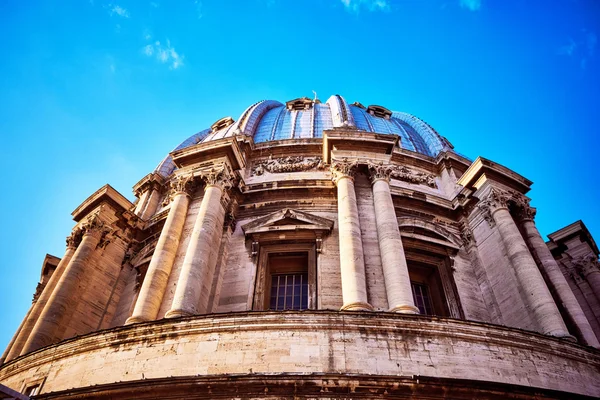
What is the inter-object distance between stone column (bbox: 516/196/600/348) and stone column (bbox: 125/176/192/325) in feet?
43.9

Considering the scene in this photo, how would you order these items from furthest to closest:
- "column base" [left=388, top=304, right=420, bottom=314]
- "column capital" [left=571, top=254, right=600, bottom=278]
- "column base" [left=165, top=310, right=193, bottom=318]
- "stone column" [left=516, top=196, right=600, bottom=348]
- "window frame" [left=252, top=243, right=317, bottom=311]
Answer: "column capital" [left=571, top=254, right=600, bottom=278] → "window frame" [left=252, top=243, right=317, bottom=311] → "stone column" [left=516, top=196, right=600, bottom=348] → "column base" [left=388, top=304, right=420, bottom=314] → "column base" [left=165, top=310, right=193, bottom=318]

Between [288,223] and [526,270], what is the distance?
8704 millimetres

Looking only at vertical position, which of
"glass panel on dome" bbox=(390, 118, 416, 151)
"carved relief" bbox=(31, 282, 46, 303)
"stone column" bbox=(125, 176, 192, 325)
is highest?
"glass panel on dome" bbox=(390, 118, 416, 151)

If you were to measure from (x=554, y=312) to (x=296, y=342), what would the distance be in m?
8.60

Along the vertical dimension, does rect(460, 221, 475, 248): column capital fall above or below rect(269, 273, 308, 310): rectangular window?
above

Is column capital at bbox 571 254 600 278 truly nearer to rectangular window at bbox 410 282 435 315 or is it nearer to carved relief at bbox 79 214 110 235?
rectangular window at bbox 410 282 435 315

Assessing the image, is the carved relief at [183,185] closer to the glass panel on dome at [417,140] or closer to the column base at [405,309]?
the column base at [405,309]

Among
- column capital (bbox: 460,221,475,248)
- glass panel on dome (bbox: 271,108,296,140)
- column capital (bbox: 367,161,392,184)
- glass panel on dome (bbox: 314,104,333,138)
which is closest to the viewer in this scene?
column capital (bbox: 367,161,392,184)

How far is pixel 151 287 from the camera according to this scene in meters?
14.0

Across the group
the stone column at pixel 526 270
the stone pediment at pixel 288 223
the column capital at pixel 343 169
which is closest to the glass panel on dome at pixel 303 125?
the column capital at pixel 343 169

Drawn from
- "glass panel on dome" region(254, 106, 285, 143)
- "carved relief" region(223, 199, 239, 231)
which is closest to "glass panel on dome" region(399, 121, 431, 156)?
"glass panel on dome" region(254, 106, 285, 143)

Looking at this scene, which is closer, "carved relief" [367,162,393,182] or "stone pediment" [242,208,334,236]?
"stone pediment" [242,208,334,236]

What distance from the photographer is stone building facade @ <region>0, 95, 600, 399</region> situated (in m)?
10.1

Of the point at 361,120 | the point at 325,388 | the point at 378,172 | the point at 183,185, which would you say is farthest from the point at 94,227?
the point at 361,120
